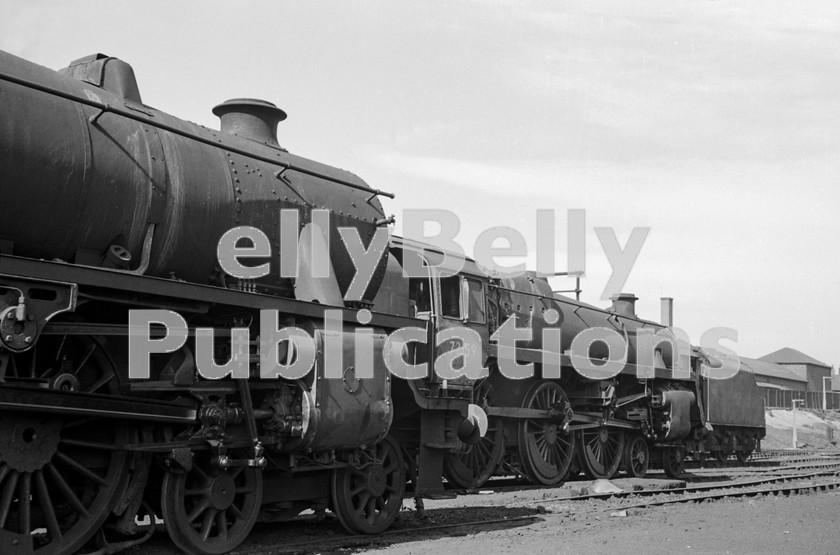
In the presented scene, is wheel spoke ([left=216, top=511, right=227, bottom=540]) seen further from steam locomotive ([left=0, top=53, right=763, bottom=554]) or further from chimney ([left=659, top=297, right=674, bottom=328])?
chimney ([left=659, top=297, right=674, bottom=328])

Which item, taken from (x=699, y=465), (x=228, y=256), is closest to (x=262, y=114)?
(x=228, y=256)

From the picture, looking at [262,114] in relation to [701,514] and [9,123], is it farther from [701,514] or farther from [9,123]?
[701,514]

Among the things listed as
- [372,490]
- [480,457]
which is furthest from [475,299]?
[372,490]

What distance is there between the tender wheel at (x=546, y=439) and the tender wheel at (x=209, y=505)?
8.34m

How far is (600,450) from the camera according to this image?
18469 millimetres

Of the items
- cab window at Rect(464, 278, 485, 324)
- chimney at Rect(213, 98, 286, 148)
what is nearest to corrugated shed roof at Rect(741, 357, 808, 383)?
cab window at Rect(464, 278, 485, 324)

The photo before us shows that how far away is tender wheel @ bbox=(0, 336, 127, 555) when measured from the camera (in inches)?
252

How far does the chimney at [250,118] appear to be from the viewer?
9.47m

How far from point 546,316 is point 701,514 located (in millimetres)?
5300

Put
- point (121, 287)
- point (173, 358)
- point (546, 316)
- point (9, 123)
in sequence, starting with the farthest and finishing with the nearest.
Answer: point (546, 316) → point (173, 358) → point (121, 287) → point (9, 123)

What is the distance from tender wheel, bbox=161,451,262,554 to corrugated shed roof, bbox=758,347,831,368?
72.1m

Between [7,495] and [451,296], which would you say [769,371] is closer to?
[451,296]

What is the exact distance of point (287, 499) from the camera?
9023 mm

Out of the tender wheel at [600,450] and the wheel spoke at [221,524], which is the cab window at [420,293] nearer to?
the wheel spoke at [221,524]
